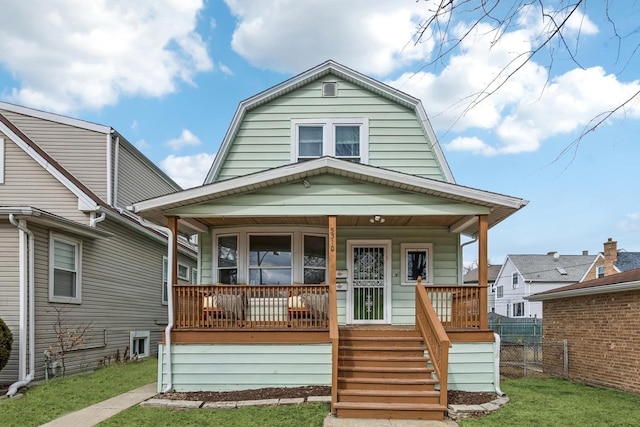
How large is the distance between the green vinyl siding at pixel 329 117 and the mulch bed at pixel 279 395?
497 centimetres

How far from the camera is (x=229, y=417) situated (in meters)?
6.70

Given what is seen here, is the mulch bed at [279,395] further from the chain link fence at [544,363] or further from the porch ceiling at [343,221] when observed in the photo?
the chain link fence at [544,363]

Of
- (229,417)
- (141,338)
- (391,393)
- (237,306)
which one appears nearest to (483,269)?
(391,393)

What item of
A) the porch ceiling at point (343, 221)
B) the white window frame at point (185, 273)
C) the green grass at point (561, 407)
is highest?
the porch ceiling at point (343, 221)

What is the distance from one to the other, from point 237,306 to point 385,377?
2916 mm

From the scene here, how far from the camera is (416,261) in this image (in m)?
10.7

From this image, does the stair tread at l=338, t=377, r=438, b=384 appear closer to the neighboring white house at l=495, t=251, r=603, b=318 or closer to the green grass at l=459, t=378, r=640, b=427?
the green grass at l=459, t=378, r=640, b=427

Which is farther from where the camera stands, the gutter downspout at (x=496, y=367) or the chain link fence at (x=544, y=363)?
the chain link fence at (x=544, y=363)

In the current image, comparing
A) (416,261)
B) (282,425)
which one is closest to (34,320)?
(282,425)

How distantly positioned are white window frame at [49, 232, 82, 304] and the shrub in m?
1.47

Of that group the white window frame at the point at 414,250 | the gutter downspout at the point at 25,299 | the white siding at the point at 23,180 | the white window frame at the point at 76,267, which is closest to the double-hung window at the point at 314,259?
the white window frame at the point at 414,250

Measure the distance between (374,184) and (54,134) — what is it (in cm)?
981

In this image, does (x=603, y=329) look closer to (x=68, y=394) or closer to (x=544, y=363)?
(x=544, y=363)

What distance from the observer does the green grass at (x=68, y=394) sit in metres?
7.02
